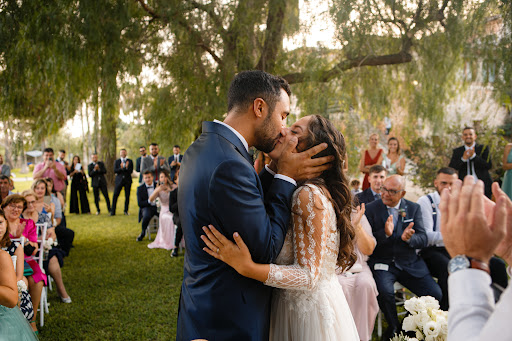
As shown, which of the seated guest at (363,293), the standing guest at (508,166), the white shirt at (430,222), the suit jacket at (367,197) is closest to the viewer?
the seated guest at (363,293)

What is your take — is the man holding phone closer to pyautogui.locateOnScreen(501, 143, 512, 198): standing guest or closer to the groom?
the groom

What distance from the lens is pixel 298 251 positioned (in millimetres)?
1854

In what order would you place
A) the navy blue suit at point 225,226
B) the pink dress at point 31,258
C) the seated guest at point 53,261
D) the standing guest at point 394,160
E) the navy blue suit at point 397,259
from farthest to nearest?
the standing guest at point 394,160, the seated guest at point 53,261, the pink dress at point 31,258, the navy blue suit at point 397,259, the navy blue suit at point 225,226

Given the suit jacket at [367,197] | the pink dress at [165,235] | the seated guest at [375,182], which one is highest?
the seated guest at [375,182]

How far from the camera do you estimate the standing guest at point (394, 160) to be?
7.72 meters

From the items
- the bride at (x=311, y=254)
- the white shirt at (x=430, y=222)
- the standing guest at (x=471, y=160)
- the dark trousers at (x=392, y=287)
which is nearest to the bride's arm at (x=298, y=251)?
the bride at (x=311, y=254)

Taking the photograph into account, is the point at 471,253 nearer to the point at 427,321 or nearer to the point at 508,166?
the point at 427,321

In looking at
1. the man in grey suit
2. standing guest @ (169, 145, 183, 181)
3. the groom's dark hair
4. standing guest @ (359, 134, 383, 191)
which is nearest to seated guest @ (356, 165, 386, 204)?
standing guest @ (359, 134, 383, 191)

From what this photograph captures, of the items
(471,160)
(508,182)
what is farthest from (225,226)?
(508,182)

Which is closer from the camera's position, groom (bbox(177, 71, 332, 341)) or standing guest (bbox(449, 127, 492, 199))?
groom (bbox(177, 71, 332, 341))

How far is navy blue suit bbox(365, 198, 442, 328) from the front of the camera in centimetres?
404

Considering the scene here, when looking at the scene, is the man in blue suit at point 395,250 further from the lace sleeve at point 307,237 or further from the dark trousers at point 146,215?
the dark trousers at point 146,215

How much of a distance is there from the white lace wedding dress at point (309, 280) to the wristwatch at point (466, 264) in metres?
0.84

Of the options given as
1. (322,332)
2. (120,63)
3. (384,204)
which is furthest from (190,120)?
(322,332)
